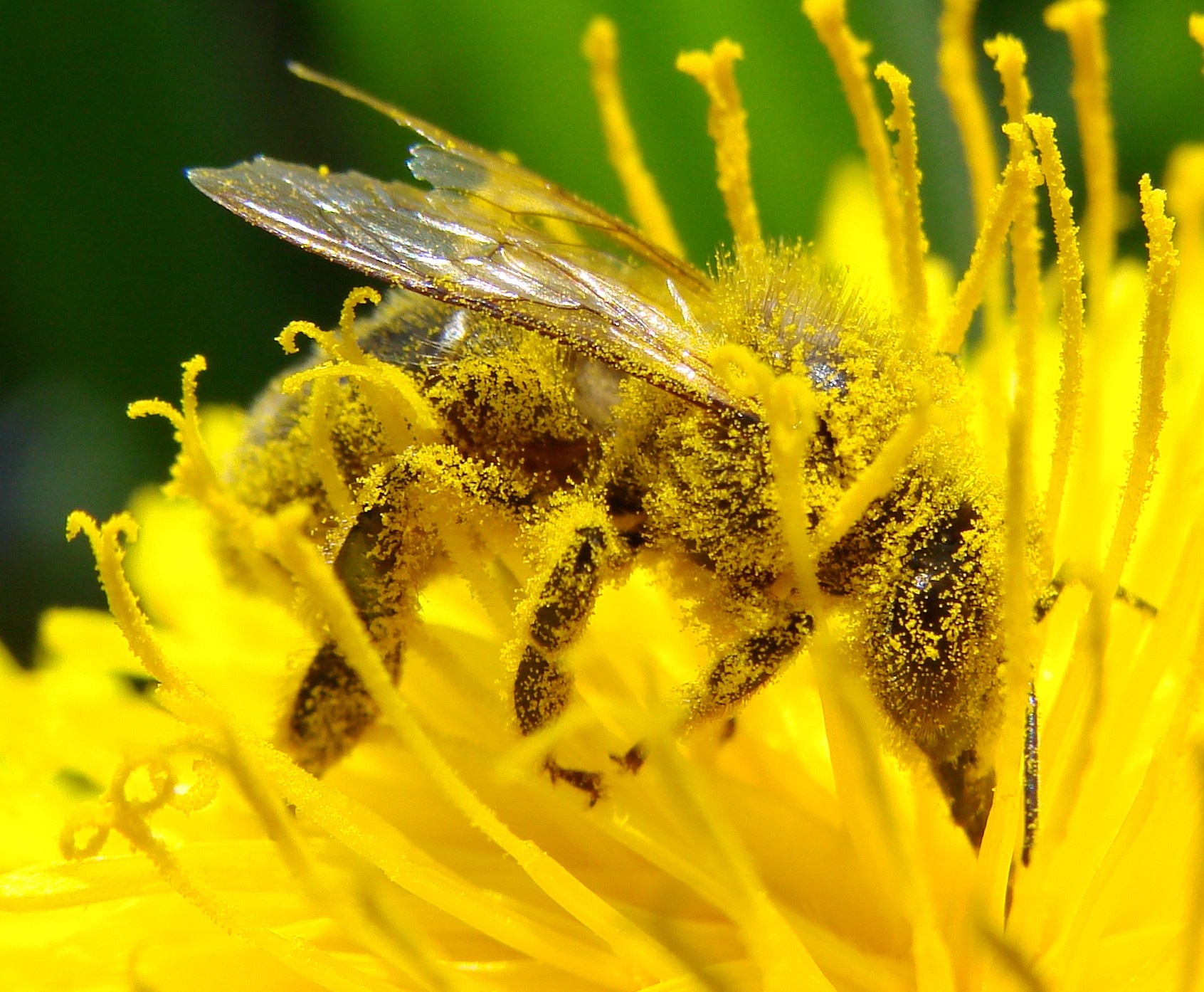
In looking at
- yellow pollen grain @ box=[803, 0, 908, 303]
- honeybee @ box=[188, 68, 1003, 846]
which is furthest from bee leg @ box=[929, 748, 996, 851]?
yellow pollen grain @ box=[803, 0, 908, 303]

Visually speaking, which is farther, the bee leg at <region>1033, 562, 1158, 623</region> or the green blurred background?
the green blurred background

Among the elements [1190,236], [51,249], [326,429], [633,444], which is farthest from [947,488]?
[51,249]

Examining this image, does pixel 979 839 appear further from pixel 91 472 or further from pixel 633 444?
pixel 91 472

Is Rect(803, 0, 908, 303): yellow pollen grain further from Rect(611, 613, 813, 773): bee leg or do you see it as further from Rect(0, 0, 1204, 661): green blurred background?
Rect(611, 613, 813, 773): bee leg

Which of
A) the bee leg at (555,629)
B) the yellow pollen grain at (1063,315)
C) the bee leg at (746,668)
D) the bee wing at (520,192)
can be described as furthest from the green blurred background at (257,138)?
the bee leg at (746,668)

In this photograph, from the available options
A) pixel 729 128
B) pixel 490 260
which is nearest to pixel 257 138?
pixel 729 128

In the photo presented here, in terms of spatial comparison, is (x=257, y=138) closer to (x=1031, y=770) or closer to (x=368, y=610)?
(x=368, y=610)
